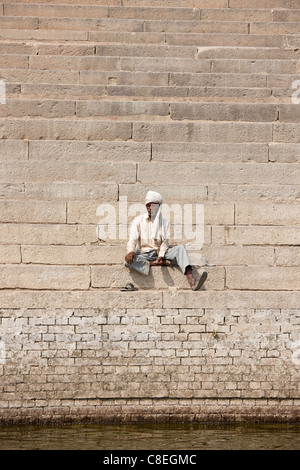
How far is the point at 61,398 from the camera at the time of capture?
8.59 metres

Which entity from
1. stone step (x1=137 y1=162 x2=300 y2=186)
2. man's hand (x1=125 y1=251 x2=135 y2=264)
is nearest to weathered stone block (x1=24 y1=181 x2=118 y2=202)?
stone step (x1=137 y1=162 x2=300 y2=186)

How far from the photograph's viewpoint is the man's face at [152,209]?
8.89 meters

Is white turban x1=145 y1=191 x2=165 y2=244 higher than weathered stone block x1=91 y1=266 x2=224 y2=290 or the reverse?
higher

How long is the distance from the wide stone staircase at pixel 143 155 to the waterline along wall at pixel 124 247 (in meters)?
0.02

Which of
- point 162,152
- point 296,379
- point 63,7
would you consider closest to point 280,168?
point 162,152

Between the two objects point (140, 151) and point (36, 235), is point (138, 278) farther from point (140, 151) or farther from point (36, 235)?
point (140, 151)

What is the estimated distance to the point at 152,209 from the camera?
8906 mm

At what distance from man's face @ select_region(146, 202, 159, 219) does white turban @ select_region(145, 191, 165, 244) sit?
0.04 meters

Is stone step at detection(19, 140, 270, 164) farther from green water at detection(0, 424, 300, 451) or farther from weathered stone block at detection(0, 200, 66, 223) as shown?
green water at detection(0, 424, 300, 451)

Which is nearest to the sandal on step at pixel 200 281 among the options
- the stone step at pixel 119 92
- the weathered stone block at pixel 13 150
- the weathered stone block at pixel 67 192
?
the weathered stone block at pixel 67 192

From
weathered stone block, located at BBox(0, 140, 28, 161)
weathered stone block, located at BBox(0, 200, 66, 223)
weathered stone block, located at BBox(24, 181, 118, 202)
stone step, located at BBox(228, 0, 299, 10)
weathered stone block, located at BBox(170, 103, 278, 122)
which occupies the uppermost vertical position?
stone step, located at BBox(228, 0, 299, 10)

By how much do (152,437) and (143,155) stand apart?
348 centimetres

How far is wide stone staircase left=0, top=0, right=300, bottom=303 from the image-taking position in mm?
8961
